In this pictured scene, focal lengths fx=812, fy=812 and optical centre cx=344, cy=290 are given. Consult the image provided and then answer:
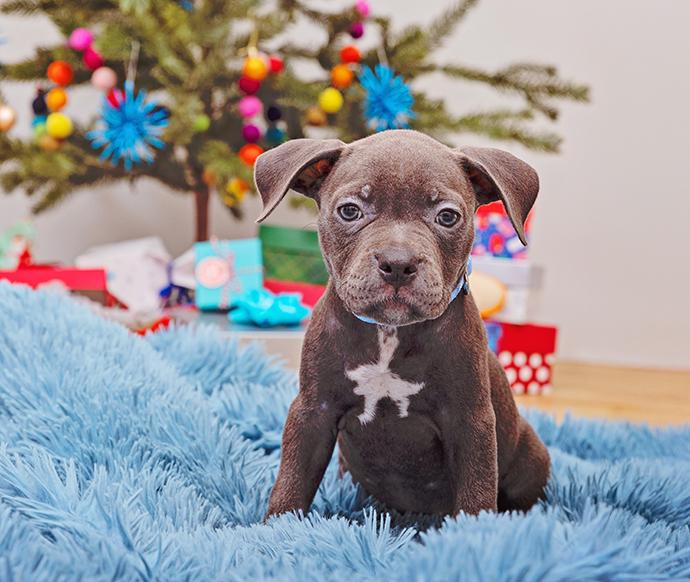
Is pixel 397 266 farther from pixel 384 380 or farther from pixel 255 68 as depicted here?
pixel 255 68

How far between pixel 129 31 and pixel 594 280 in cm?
189

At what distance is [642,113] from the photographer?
2.98m

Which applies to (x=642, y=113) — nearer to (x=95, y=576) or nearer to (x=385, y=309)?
(x=385, y=309)

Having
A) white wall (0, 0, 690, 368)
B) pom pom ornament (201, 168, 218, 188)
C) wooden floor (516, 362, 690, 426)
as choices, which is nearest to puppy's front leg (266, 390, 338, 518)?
wooden floor (516, 362, 690, 426)

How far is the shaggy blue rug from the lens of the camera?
733 millimetres

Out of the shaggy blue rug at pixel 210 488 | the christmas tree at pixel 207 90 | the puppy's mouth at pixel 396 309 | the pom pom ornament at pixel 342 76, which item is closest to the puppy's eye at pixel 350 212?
the puppy's mouth at pixel 396 309

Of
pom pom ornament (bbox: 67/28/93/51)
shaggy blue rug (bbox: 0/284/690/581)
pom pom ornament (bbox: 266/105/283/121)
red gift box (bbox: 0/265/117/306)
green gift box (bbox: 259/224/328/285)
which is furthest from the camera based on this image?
green gift box (bbox: 259/224/328/285)

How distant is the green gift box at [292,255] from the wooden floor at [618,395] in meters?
0.71

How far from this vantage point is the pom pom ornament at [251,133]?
220cm

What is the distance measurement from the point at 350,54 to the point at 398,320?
1.58m

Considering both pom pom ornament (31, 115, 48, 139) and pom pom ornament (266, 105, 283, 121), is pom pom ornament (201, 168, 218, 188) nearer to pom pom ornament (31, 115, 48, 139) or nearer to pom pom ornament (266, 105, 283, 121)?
pom pom ornament (266, 105, 283, 121)

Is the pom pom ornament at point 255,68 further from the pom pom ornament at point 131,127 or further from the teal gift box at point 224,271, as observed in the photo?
the teal gift box at point 224,271

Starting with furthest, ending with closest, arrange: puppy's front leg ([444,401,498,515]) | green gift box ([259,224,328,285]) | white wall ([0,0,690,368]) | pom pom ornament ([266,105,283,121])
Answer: white wall ([0,0,690,368]), green gift box ([259,224,328,285]), pom pom ornament ([266,105,283,121]), puppy's front leg ([444,401,498,515])

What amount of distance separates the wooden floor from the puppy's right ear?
4.08 feet
